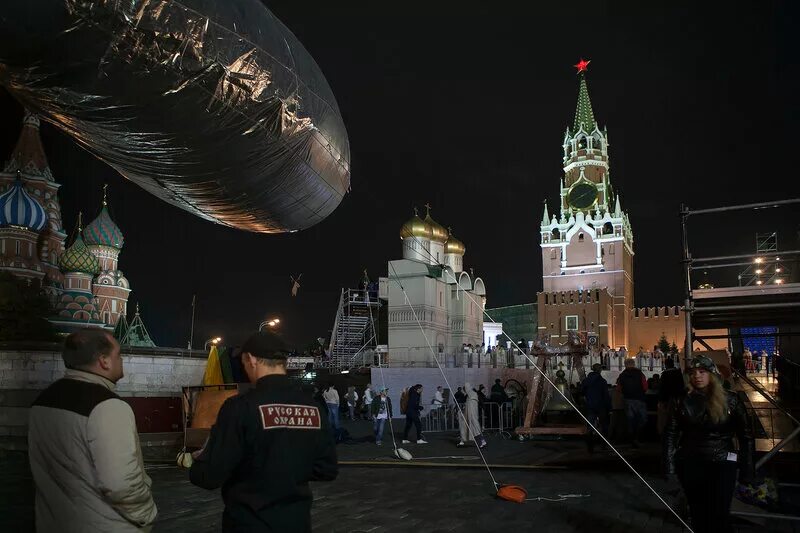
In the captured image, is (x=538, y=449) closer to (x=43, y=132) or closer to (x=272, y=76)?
(x=272, y=76)

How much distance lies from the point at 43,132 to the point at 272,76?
157ft

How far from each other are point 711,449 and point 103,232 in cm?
4914

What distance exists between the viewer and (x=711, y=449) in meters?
5.13

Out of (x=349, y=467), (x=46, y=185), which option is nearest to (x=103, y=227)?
(x=46, y=185)

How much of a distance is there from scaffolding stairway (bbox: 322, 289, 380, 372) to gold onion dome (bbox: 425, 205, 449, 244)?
7.31 meters

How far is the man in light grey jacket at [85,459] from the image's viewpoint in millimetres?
2896

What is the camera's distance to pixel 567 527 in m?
6.70

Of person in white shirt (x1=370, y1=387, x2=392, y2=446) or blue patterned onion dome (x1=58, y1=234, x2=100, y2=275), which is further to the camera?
blue patterned onion dome (x1=58, y1=234, x2=100, y2=275)

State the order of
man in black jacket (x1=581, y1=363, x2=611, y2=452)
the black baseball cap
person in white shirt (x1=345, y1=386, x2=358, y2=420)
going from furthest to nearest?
person in white shirt (x1=345, y1=386, x2=358, y2=420), man in black jacket (x1=581, y1=363, x2=611, y2=452), the black baseball cap

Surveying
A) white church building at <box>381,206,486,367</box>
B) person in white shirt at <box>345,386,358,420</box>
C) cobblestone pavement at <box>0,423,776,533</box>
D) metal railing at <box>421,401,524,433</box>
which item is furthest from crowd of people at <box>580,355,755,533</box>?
white church building at <box>381,206,486,367</box>

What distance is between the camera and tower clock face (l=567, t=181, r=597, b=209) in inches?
3484

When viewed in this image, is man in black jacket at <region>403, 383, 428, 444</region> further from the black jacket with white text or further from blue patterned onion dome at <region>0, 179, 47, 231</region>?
blue patterned onion dome at <region>0, 179, 47, 231</region>

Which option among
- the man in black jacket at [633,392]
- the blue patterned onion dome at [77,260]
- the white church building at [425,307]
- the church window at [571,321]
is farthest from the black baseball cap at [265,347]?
the church window at [571,321]

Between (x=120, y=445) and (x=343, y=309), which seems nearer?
(x=120, y=445)
